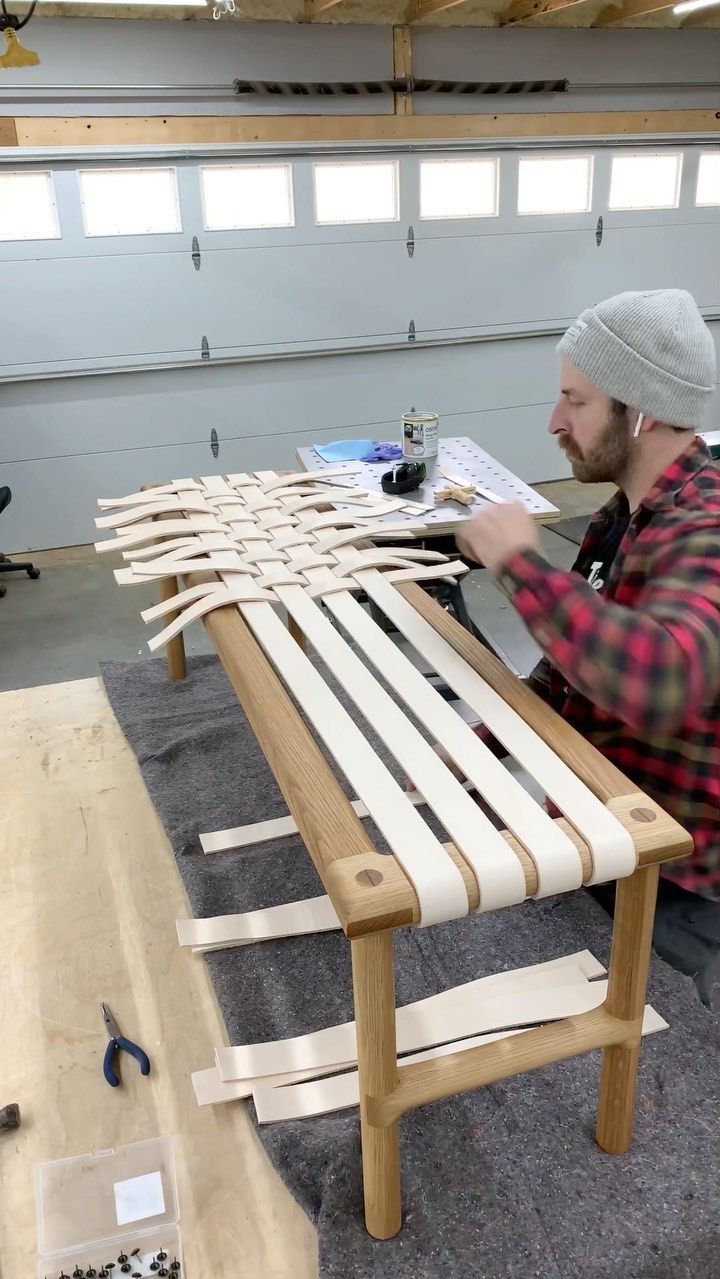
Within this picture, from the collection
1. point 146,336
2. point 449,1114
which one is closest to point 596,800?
point 449,1114

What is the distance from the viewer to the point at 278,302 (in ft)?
16.6

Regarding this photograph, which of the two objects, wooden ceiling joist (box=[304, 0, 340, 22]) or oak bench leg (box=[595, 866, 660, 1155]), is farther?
wooden ceiling joist (box=[304, 0, 340, 22])

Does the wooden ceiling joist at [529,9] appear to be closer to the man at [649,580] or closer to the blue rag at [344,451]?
the blue rag at [344,451]

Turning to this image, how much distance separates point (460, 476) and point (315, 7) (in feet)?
10.1

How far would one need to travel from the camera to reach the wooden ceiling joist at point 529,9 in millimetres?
4525

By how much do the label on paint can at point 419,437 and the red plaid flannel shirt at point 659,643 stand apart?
1.58 metres

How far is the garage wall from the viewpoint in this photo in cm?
461

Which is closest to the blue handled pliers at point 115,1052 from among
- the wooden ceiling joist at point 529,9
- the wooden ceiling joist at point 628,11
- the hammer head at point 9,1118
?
the hammer head at point 9,1118

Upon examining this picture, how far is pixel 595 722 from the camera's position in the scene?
135 cm

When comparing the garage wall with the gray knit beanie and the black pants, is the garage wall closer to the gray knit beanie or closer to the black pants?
the gray knit beanie

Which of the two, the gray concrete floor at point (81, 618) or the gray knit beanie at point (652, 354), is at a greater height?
the gray knit beanie at point (652, 354)

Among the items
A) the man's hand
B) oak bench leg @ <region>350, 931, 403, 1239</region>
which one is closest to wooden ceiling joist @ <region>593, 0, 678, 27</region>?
the man's hand

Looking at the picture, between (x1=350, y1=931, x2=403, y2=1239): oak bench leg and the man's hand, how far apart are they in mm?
505

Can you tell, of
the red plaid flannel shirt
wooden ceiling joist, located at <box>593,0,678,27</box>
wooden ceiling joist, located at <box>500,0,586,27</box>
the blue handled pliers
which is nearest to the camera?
the red plaid flannel shirt
